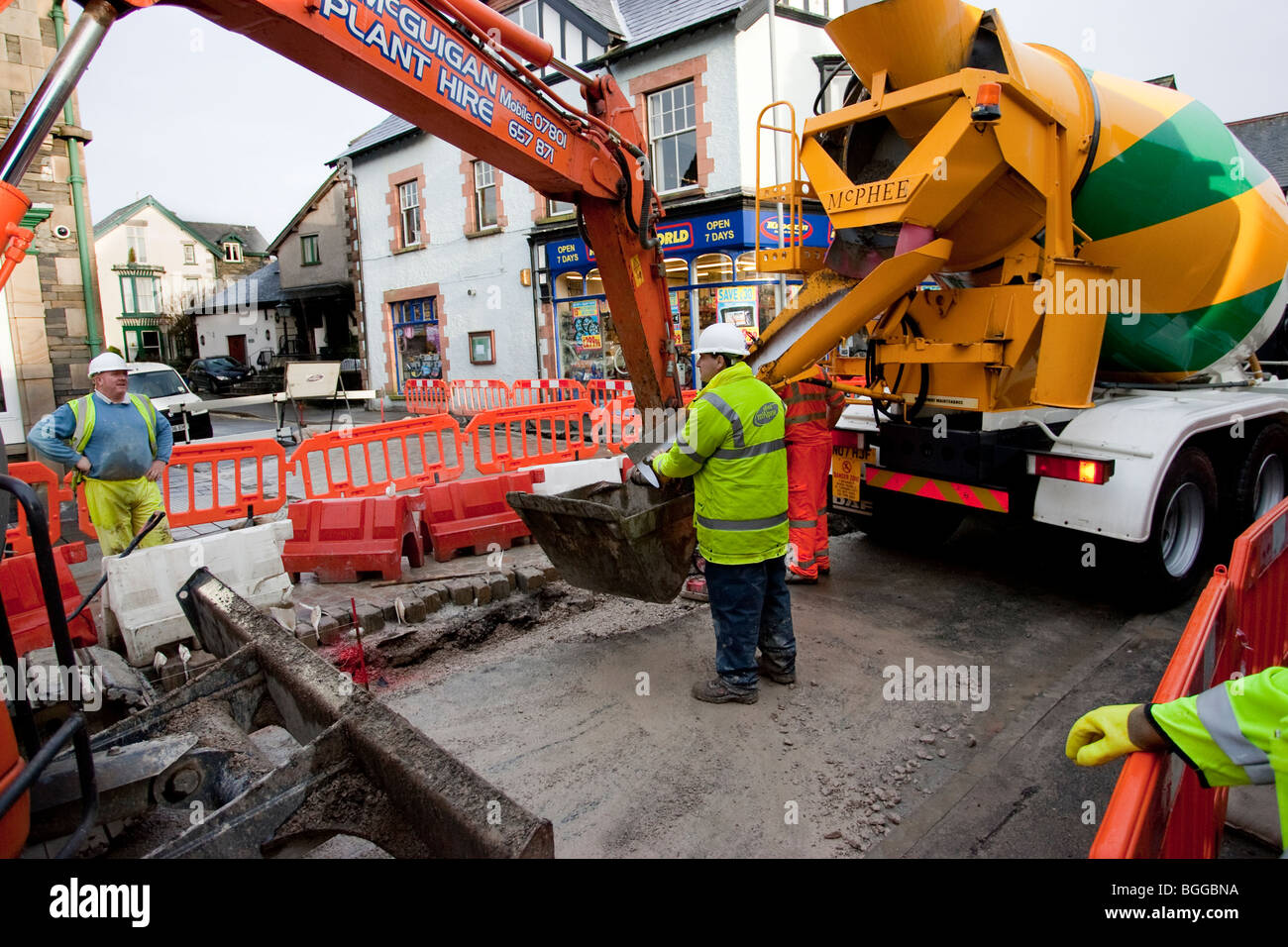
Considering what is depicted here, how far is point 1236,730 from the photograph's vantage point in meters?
1.69

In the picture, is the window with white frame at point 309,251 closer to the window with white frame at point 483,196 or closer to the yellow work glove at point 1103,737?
the window with white frame at point 483,196

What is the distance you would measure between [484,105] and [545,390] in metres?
12.3

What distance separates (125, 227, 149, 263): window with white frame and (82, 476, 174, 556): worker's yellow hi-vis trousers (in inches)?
1865

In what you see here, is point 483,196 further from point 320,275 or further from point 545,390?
point 320,275

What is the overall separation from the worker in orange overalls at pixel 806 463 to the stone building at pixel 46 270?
30.6 feet

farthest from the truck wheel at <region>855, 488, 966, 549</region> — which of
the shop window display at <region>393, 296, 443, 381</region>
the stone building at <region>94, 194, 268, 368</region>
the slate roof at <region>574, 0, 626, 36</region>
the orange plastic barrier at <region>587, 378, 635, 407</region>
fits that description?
the stone building at <region>94, 194, 268, 368</region>

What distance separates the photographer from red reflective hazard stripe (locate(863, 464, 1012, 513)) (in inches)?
203

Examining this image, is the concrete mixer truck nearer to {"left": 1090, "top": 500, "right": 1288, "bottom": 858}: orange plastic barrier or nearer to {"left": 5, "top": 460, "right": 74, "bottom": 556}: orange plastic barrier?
{"left": 1090, "top": 500, "right": 1288, "bottom": 858}: orange plastic barrier

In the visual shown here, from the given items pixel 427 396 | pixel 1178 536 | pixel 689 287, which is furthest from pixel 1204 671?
pixel 427 396

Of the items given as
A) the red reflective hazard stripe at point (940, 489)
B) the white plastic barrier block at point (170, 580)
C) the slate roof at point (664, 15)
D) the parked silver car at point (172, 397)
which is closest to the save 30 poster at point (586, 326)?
the slate roof at point (664, 15)

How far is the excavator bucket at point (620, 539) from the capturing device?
4184mm

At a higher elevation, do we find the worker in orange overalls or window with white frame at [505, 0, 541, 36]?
window with white frame at [505, 0, 541, 36]

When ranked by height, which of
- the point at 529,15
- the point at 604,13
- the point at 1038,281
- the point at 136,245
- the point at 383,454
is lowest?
the point at 383,454

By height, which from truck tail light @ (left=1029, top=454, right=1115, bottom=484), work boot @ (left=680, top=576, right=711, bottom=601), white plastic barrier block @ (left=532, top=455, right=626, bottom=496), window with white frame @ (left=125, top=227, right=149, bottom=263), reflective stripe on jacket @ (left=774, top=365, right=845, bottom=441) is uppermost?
window with white frame @ (left=125, top=227, right=149, bottom=263)
